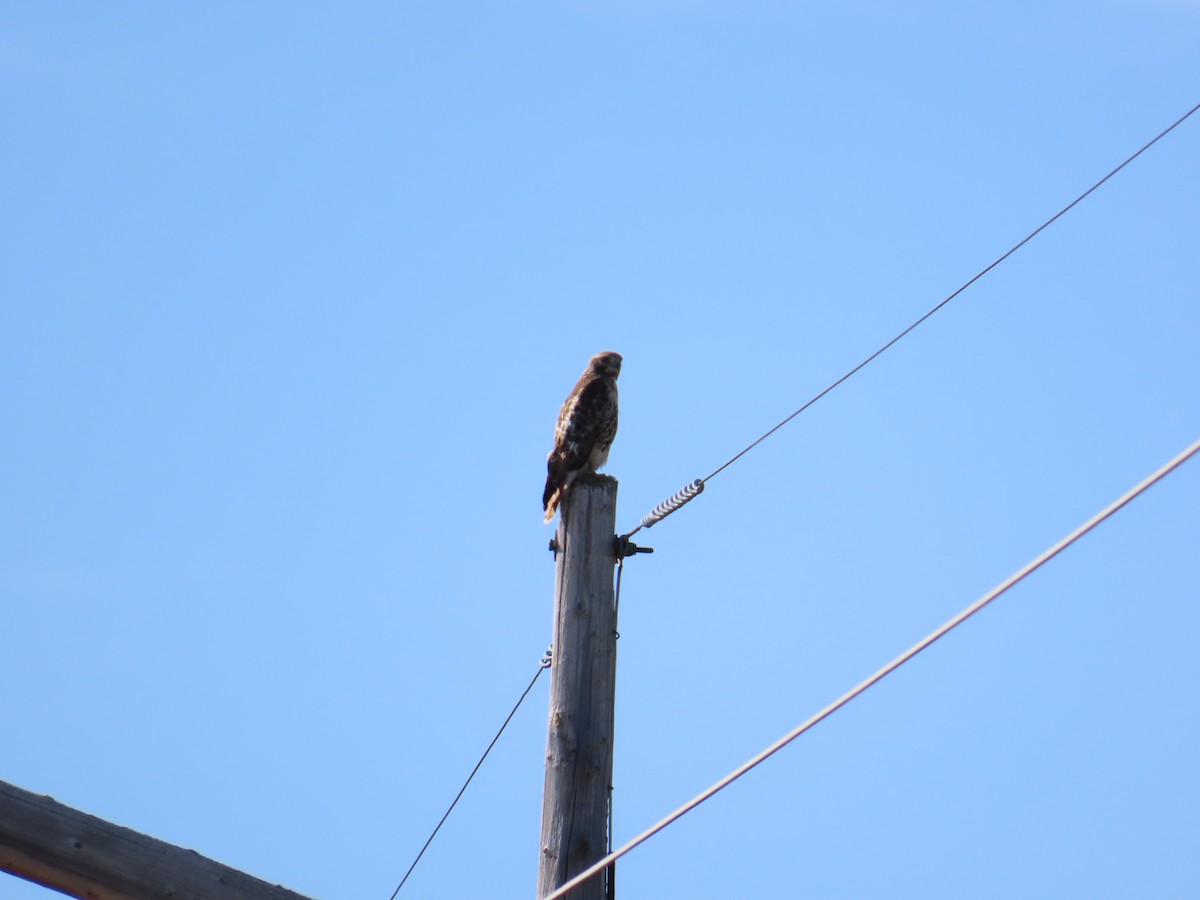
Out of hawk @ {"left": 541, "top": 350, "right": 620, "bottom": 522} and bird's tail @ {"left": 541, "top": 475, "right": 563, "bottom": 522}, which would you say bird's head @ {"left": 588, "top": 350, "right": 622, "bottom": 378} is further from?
bird's tail @ {"left": 541, "top": 475, "right": 563, "bottom": 522}

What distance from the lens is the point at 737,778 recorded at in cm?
395

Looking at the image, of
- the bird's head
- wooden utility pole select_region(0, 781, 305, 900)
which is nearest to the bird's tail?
the bird's head

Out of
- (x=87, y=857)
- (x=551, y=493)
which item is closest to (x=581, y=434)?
(x=551, y=493)

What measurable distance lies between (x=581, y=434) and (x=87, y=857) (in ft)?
12.3

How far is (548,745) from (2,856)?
1.70 m

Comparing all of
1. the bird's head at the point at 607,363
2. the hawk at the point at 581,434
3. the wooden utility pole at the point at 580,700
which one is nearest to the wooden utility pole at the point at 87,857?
the wooden utility pole at the point at 580,700

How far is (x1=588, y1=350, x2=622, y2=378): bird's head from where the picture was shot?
848cm

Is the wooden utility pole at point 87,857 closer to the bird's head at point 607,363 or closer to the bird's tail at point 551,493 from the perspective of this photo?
the bird's tail at point 551,493

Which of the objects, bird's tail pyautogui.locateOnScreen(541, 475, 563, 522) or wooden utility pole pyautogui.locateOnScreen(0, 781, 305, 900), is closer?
wooden utility pole pyautogui.locateOnScreen(0, 781, 305, 900)

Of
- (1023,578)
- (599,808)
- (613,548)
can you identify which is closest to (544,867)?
(599,808)

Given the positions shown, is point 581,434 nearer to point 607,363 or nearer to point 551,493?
point 551,493

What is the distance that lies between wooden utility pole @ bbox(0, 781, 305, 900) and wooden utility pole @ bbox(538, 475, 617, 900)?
1270 millimetres

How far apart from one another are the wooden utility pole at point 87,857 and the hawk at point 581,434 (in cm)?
298

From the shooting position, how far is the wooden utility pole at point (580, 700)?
14.8 ft
